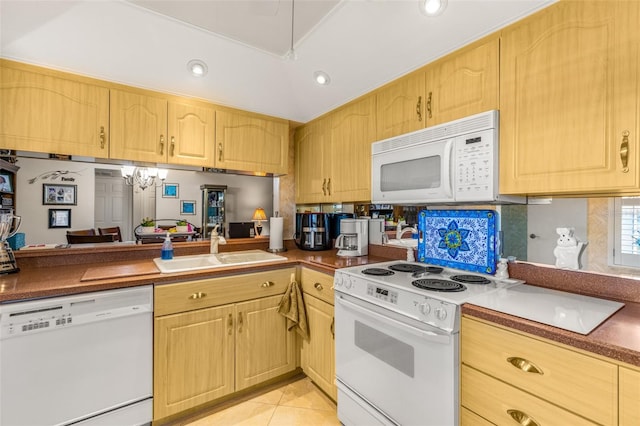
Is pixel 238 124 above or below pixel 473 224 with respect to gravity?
above

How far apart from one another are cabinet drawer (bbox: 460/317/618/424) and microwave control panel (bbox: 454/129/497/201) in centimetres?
64

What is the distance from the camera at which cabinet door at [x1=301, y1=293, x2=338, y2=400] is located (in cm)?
190

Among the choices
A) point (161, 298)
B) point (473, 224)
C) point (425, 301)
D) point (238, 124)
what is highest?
point (238, 124)

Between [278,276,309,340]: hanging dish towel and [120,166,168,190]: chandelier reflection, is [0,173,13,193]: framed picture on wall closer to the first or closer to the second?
[120,166,168,190]: chandelier reflection

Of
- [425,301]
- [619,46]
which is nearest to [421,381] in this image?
[425,301]

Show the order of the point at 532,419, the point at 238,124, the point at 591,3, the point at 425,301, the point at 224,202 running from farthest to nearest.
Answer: the point at 224,202, the point at 238,124, the point at 425,301, the point at 591,3, the point at 532,419

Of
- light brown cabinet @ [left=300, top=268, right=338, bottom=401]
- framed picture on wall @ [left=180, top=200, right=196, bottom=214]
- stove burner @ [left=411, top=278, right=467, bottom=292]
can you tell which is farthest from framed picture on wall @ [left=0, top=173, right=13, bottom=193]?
stove burner @ [left=411, top=278, right=467, bottom=292]

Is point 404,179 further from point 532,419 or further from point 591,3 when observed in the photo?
point 532,419

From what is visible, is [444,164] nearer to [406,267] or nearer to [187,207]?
[406,267]

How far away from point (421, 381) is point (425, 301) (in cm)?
35

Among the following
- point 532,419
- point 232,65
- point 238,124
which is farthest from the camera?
point 238,124

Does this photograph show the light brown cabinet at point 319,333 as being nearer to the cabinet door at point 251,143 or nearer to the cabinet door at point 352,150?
the cabinet door at point 352,150

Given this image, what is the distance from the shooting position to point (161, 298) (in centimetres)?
169

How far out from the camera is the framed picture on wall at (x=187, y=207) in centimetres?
245
